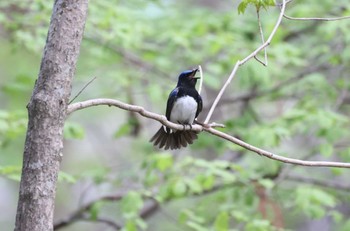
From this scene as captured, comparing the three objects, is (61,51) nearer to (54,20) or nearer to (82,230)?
(54,20)

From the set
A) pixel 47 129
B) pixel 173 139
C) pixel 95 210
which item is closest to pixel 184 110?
pixel 173 139

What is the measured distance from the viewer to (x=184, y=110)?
4262 mm

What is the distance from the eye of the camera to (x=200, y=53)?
21.2 ft

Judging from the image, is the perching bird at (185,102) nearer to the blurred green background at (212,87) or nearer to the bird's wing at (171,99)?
the bird's wing at (171,99)

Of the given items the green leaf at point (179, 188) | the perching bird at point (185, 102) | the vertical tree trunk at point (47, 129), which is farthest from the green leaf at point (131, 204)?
the vertical tree trunk at point (47, 129)

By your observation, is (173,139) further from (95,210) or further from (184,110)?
(95,210)

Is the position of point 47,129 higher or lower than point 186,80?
lower

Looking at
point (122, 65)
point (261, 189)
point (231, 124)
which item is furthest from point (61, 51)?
point (122, 65)

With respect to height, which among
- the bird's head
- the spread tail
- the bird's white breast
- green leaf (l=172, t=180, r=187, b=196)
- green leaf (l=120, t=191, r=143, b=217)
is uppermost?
the bird's head

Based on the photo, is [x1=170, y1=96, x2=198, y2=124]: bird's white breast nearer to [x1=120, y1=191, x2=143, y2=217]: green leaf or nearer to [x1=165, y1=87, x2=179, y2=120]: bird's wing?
[x1=165, y1=87, x2=179, y2=120]: bird's wing

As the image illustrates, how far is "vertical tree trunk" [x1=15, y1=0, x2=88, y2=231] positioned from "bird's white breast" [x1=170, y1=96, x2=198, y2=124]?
5.79 feet

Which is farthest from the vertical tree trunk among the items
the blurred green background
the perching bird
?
the blurred green background

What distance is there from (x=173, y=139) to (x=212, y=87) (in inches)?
115

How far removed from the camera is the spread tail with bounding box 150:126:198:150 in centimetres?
368
